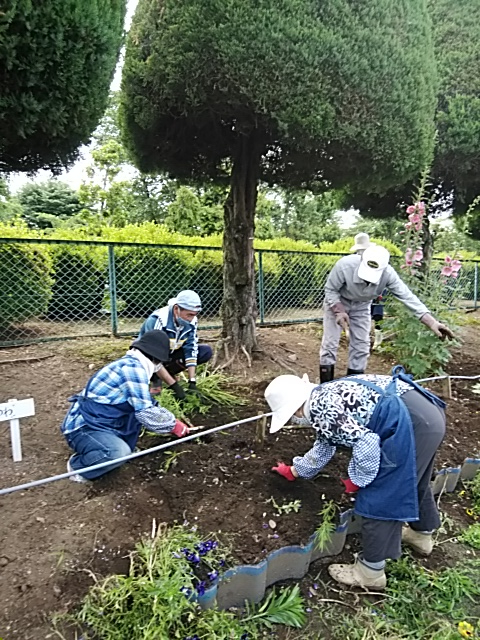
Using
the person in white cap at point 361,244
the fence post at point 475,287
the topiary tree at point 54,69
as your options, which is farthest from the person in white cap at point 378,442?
the fence post at point 475,287

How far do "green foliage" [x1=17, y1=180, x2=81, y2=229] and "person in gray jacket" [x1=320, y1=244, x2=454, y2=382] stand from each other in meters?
14.9

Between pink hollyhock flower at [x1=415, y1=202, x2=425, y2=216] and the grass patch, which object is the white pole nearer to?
the grass patch

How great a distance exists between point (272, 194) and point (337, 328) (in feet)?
58.4

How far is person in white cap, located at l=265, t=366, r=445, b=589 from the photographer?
71.6 inches

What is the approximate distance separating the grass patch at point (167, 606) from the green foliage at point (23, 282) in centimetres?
425

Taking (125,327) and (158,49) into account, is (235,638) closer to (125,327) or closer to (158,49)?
(158,49)

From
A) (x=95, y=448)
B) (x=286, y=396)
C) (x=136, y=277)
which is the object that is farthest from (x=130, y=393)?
(x=136, y=277)

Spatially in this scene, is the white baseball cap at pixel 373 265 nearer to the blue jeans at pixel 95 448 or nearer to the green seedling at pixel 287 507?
the green seedling at pixel 287 507

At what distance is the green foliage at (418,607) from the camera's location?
1.69 meters

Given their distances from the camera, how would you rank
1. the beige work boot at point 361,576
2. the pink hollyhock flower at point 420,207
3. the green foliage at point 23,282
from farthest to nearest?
1. the green foliage at point 23,282
2. the pink hollyhock flower at point 420,207
3. the beige work boot at point 361,576

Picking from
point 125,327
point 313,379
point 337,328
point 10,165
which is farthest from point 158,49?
point 125,327

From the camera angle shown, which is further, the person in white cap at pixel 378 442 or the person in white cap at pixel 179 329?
the person in white cap at pixel 179 329

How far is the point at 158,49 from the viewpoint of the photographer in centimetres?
346

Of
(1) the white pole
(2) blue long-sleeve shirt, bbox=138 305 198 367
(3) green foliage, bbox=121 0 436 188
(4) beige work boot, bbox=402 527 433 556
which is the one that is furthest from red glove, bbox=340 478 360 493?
(3) green foliage, bbox=121 0 436 188
